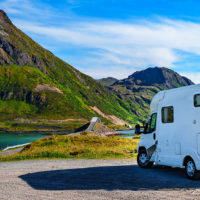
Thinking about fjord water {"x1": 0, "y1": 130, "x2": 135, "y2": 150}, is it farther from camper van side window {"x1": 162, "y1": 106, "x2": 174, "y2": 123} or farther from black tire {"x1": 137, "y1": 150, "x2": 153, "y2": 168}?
camper van side window {"x1": 162, "y1": 106, "x2": 174, "y2": 123}

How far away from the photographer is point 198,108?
1334 cm

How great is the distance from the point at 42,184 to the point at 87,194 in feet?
9.41

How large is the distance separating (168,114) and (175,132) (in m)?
1.06

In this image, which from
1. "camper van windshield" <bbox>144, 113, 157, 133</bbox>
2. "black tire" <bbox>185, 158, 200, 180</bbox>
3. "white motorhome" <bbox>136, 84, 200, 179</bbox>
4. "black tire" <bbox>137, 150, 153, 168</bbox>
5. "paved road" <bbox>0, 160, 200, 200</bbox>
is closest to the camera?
"paved road" <bbox>0, 160, 200, 200</bbox>

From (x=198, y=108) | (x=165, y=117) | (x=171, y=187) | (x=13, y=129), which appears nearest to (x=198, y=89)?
(x=198, y=108)

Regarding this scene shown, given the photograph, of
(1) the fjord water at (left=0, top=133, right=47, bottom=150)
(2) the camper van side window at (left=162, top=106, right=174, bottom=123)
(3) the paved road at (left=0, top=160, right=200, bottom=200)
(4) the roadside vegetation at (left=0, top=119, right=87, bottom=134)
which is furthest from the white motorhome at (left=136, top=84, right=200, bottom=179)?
(4) the roadside vegetation at (left=0, top=119, right=87, bottom=134)

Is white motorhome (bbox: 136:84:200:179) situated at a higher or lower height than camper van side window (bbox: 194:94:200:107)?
lower

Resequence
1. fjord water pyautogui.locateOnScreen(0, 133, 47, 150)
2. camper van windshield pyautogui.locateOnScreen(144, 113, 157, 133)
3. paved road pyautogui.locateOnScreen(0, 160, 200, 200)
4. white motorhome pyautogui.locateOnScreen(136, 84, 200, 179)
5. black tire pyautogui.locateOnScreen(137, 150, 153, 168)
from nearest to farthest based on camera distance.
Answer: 1. paved road pyautogui.locateOnScreen(0, 160, 200, 200)
2. white motorhome pyautogui.locateOnScreen(136, 84, 200, 179)
3. camper van windshield pyautogui.locateOnScreen(144, 113, 157, 133)
4. black tire pyautogui.locateOnScreen(137, 150, 153, 168)
5. fjord water pyautogui.locateOnScreen(0, 133, 47, 150)

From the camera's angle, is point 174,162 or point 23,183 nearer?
point 23,183

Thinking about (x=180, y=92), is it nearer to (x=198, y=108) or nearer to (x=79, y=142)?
(x=198, y=108)

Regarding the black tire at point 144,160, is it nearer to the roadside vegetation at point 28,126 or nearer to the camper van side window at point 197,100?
the camper van side window at point 197,100

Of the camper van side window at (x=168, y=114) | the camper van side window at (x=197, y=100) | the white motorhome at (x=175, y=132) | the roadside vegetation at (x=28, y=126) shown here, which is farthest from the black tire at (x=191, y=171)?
the roadside vegetation at (x=28, y=126)

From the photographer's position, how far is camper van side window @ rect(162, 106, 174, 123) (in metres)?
15.2

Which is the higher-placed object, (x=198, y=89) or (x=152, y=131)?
(x=198, y=89)
